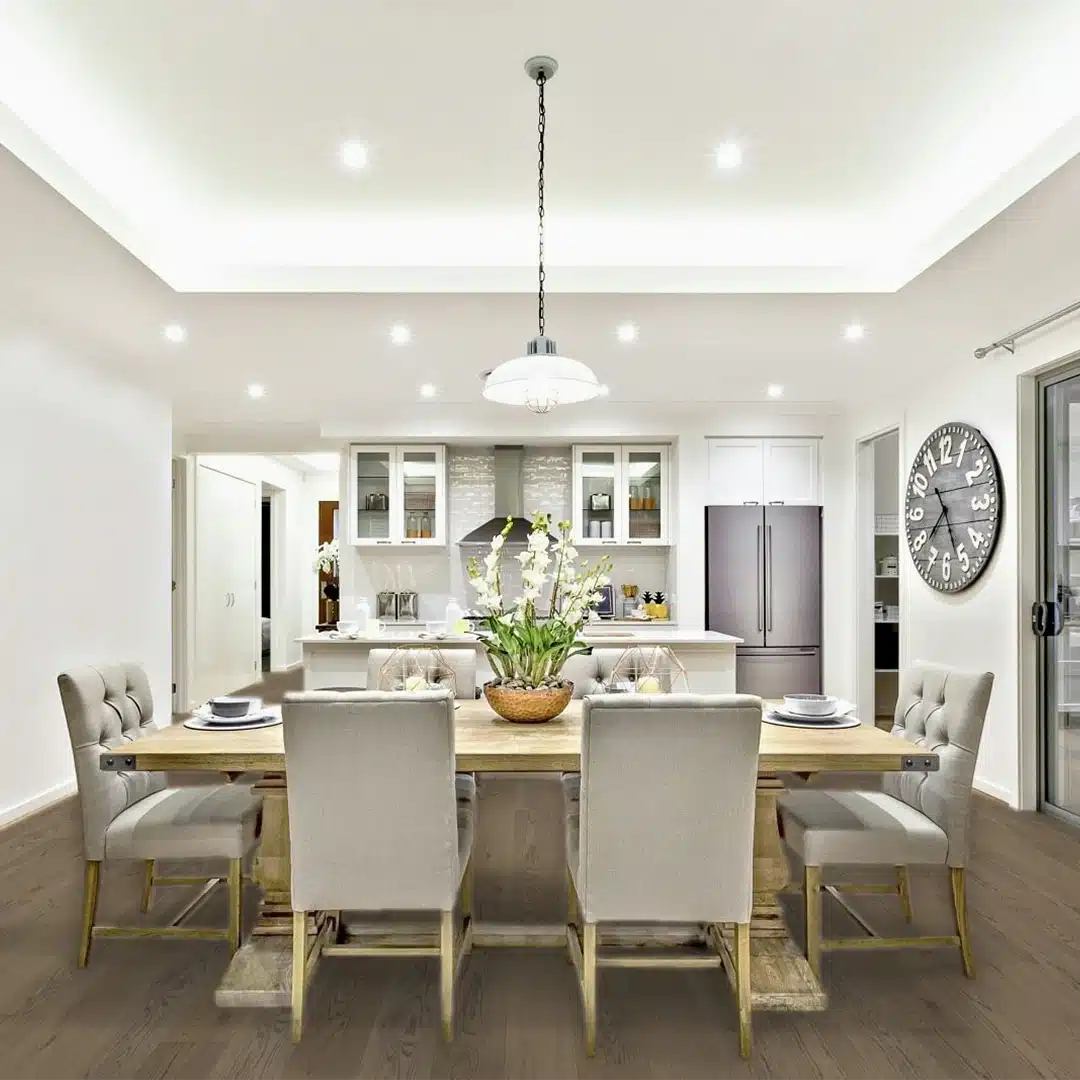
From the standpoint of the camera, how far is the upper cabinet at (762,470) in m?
6.82

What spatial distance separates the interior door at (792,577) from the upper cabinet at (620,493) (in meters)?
0.84

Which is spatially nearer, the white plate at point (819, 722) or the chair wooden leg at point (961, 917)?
the chair wooden leg at point (961, 917)

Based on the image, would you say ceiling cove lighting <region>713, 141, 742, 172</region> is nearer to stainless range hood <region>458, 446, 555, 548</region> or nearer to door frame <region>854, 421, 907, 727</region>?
door frame <region>854, 421, 907, 727</region>

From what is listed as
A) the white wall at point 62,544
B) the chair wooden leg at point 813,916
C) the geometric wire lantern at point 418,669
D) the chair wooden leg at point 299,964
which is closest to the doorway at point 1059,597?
the chair wooden leg at point 813,916

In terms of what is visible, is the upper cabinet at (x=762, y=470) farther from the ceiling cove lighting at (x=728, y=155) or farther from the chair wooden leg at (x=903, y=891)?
the chair wooden leg at (x=903, y=891)

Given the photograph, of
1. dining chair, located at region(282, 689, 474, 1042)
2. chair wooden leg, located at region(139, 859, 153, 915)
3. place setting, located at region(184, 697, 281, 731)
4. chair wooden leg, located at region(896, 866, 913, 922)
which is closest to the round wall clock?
chair wooden leg, located at region(896, 866, 913, 922)

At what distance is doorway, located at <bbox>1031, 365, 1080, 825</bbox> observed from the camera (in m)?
4.00

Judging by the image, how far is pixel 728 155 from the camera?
319 centimetres

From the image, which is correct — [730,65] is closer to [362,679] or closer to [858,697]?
[362,679]

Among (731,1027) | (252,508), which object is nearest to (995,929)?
(731,1027)

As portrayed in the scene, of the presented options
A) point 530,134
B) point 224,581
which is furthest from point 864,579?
point 224,581

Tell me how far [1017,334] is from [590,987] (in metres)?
3.55

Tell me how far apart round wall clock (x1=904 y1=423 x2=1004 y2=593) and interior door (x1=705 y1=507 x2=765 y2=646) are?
1.45m

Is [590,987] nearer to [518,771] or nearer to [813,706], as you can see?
[518,771]
